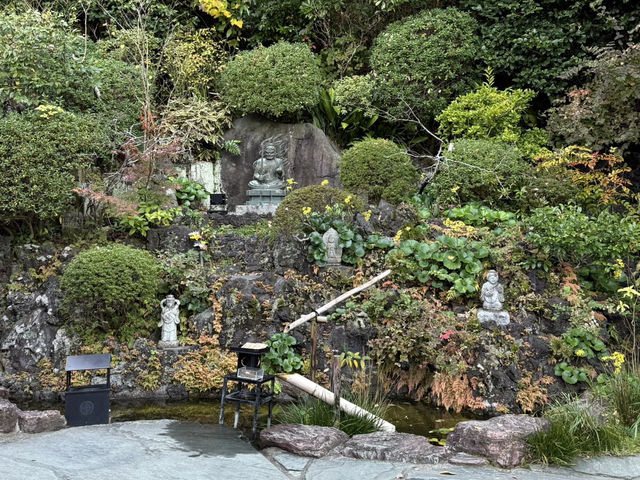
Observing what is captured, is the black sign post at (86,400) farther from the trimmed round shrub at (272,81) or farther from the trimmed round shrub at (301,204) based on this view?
the trimmed round shrub at (272,81)

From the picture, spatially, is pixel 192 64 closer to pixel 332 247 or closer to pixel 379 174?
pixel 379 174

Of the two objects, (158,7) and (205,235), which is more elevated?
(158,7)

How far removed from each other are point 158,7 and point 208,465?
33.4ft

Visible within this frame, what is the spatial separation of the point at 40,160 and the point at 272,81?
4.55 metres

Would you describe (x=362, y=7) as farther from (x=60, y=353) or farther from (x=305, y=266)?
(x=60, y=353)

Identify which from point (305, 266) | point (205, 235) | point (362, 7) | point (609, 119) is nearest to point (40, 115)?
point (205, 235)

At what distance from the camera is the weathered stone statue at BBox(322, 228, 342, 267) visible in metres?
9.39

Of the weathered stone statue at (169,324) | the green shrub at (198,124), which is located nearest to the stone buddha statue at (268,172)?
the green shrub at (198,124)

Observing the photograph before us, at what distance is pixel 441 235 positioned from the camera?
31.9ft

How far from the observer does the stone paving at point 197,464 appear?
5.27 meters

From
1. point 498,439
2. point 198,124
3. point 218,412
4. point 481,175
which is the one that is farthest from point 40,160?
point 498,439

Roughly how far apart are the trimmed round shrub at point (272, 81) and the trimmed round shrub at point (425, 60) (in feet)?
4.49

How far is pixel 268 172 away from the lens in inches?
477

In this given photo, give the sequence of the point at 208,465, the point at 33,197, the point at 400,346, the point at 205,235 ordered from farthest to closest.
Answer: the point at 205,235 < the point at 33,197 < the point at 400,346 < the point at 208,465
